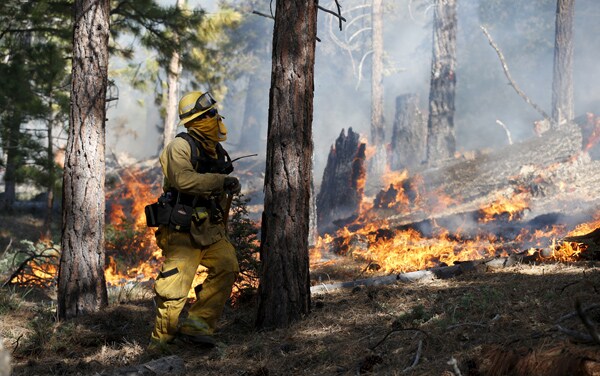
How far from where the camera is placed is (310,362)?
5125 millimetres

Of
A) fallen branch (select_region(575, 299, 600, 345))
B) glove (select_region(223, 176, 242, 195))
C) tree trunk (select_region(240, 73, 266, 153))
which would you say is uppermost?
tree trunk (select_region(240, 73, 266, 153))

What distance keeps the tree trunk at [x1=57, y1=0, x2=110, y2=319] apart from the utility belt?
1.73 meters

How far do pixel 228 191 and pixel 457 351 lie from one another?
2.68 metres

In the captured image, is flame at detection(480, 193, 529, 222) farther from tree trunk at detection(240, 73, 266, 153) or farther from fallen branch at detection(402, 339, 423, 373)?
tree trunk at detection(240, 73, 266, 153)

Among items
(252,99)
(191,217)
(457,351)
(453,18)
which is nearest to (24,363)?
(191,217)

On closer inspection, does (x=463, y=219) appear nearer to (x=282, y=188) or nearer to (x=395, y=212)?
(x=395, y=212)

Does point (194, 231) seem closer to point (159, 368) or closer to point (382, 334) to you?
point (159, 368)

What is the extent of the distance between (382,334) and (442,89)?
15.9 metres

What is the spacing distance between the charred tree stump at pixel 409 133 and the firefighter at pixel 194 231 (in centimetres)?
1728

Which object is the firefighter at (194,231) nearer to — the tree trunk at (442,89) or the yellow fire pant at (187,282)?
the yellow fire pant at (187,282)

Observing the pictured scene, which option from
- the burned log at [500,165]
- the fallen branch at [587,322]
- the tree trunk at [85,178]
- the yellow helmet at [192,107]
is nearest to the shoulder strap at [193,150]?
the yellow helmet at [192,107]

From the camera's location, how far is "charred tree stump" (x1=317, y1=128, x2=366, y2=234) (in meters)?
16.2

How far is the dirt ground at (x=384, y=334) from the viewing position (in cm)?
395

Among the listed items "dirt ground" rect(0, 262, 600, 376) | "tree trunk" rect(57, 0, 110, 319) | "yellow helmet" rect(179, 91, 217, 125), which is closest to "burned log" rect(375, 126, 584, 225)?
"dirt ground" rect(0, 262, 600, 376)
